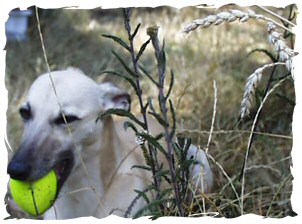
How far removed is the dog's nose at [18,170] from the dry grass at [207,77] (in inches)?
7.0

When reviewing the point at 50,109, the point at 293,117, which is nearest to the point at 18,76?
the point at 50,109

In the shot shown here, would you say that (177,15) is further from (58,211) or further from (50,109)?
(58,211)

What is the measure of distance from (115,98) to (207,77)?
404 millimetres

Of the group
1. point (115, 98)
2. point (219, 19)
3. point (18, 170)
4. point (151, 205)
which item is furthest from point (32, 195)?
point (219, 19)

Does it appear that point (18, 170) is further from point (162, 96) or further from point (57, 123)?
point (162, 96)

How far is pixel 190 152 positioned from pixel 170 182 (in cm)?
32

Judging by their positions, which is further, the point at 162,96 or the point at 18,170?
the point at 18,170

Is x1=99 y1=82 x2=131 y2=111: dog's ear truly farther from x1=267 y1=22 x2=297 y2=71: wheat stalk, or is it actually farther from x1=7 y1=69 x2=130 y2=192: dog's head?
x1=267 y1=22 x2=297 y2=71: wheat stalk

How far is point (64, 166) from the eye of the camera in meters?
1.98

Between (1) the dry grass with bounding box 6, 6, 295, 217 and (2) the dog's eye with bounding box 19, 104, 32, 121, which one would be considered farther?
(2) the dog's eye with bounding box 19, 104, 32, 121

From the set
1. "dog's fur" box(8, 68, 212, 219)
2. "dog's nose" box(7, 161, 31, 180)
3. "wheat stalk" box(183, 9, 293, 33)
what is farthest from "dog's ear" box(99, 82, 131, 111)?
"wheat stalk" box(183, 9, 293, 33)

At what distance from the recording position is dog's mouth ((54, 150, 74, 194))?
6.43ft

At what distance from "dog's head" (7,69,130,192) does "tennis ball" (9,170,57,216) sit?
0.17 ft

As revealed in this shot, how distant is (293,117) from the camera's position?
1.70 metres
